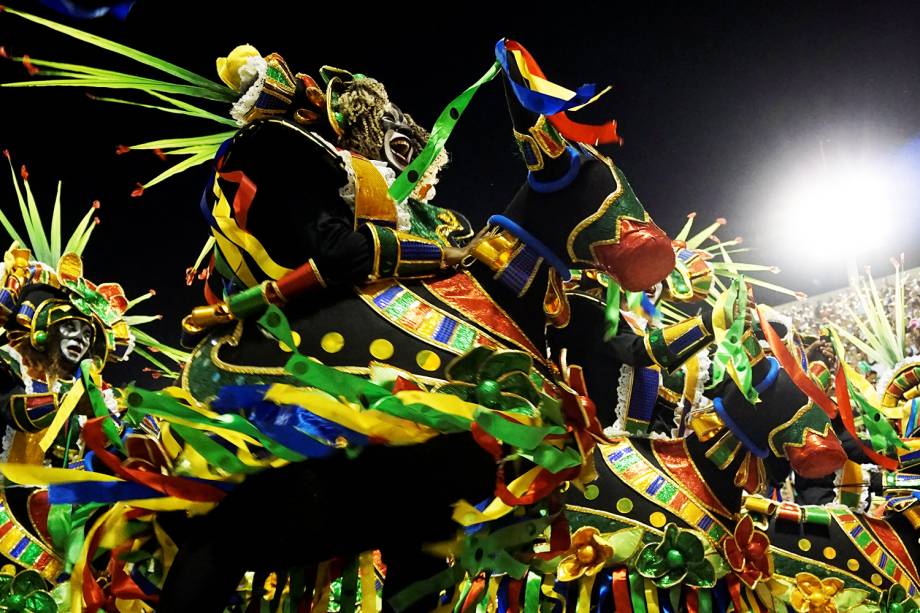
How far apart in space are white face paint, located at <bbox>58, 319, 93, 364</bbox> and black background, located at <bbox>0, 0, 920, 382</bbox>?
356 millimetres

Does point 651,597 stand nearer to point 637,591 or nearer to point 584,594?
point 637,591

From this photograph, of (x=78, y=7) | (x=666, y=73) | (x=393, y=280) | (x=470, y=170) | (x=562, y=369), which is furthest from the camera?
(x=666, y=73)

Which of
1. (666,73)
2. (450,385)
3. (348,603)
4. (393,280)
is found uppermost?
(666,73)

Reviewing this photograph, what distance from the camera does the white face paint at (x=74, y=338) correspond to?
10.1ft

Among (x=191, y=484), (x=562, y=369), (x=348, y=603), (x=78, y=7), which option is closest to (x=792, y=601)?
(x=562, y=369)

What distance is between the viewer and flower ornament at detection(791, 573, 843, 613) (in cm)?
237

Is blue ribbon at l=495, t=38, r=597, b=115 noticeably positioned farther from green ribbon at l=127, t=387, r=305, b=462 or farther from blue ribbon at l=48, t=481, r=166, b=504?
blue ribbon at l=48, t=481, r=166, b=504

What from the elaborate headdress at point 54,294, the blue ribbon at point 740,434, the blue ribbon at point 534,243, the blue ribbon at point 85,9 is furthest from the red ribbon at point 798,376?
the elaborate headdress at point 54,294

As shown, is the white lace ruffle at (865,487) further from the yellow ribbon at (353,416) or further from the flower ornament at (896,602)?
the yellow ribbon at (353,416)

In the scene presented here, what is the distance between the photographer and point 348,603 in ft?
4.97

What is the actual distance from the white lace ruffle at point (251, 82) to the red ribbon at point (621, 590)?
1.28 meters

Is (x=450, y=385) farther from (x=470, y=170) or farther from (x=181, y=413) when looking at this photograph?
(x=470, y=170)

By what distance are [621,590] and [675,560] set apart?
140 mm

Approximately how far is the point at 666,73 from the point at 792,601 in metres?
2.23
